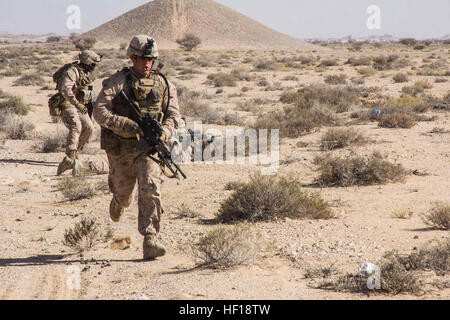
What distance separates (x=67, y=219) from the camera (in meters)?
6.24

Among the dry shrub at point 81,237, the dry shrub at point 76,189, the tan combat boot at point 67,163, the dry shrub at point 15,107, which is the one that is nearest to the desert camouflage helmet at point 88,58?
the tan combat boot at point 67,163

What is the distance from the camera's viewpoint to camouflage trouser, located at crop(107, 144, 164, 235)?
15.2 ft

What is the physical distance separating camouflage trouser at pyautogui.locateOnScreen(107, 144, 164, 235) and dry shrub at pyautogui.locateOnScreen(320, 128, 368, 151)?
6.02m

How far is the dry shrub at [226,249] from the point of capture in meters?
4.46

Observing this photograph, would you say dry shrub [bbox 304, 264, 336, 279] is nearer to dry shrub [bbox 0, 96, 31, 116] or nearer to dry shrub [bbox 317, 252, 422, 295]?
dry shrub [bbox 317, 252, 422, 295]

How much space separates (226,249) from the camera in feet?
14.8

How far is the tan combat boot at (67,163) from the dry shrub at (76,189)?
2.49 feet

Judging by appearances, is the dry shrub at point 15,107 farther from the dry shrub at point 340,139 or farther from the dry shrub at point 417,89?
the dry shrub at point 417,89

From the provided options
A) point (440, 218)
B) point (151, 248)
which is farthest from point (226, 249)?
point (440, 218)

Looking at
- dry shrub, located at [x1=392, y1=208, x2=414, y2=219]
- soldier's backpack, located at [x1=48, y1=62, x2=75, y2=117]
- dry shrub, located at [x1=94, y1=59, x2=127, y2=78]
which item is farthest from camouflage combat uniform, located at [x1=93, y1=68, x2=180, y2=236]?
dry shrub, located at [x1=94, y1=59, x2=127, y2=78]

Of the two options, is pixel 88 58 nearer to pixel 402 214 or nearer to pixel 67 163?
pixel 67 163
